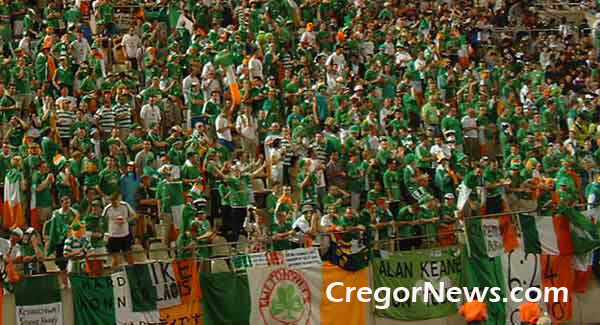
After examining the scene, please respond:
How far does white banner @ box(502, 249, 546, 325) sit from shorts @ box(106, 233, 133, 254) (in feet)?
23.8

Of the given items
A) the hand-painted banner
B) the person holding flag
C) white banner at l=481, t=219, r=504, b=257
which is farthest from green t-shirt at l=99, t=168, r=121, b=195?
the person holding flag

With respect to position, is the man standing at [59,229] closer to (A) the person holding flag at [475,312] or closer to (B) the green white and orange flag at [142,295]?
(B) the green white and orange flag at [142,295]

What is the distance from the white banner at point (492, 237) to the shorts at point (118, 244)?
6.82 meters

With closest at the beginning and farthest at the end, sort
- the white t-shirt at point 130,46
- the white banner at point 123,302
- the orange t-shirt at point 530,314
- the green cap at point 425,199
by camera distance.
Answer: the orange t-shirt at point 530,314, the white banner at point 123,302, the green cap at point 425,199, the white t-shirt at point 130,46

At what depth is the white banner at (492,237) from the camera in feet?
96.2

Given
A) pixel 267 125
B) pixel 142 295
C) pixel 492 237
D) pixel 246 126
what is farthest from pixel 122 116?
pixel 492 237

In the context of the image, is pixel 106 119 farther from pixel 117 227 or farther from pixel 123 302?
pixel 123 302

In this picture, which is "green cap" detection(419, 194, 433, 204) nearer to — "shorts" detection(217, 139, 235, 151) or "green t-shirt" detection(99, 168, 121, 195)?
"shorts" detection(217, 139, 235, 151)

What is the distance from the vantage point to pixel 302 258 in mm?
27953

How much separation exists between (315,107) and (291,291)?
7869 millimetres

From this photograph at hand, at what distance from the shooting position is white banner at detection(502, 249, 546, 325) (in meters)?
29.2

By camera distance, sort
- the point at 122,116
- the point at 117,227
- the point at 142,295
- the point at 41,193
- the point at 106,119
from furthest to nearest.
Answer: the point at 122,116, the point at 106,119, the point at 41,193, the point at 117,227, the point at 142,295

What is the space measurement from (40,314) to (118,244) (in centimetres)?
299

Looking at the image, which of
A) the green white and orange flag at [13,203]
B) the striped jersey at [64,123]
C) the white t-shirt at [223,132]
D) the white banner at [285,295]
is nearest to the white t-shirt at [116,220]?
the green white and orange flag at [13,203]
